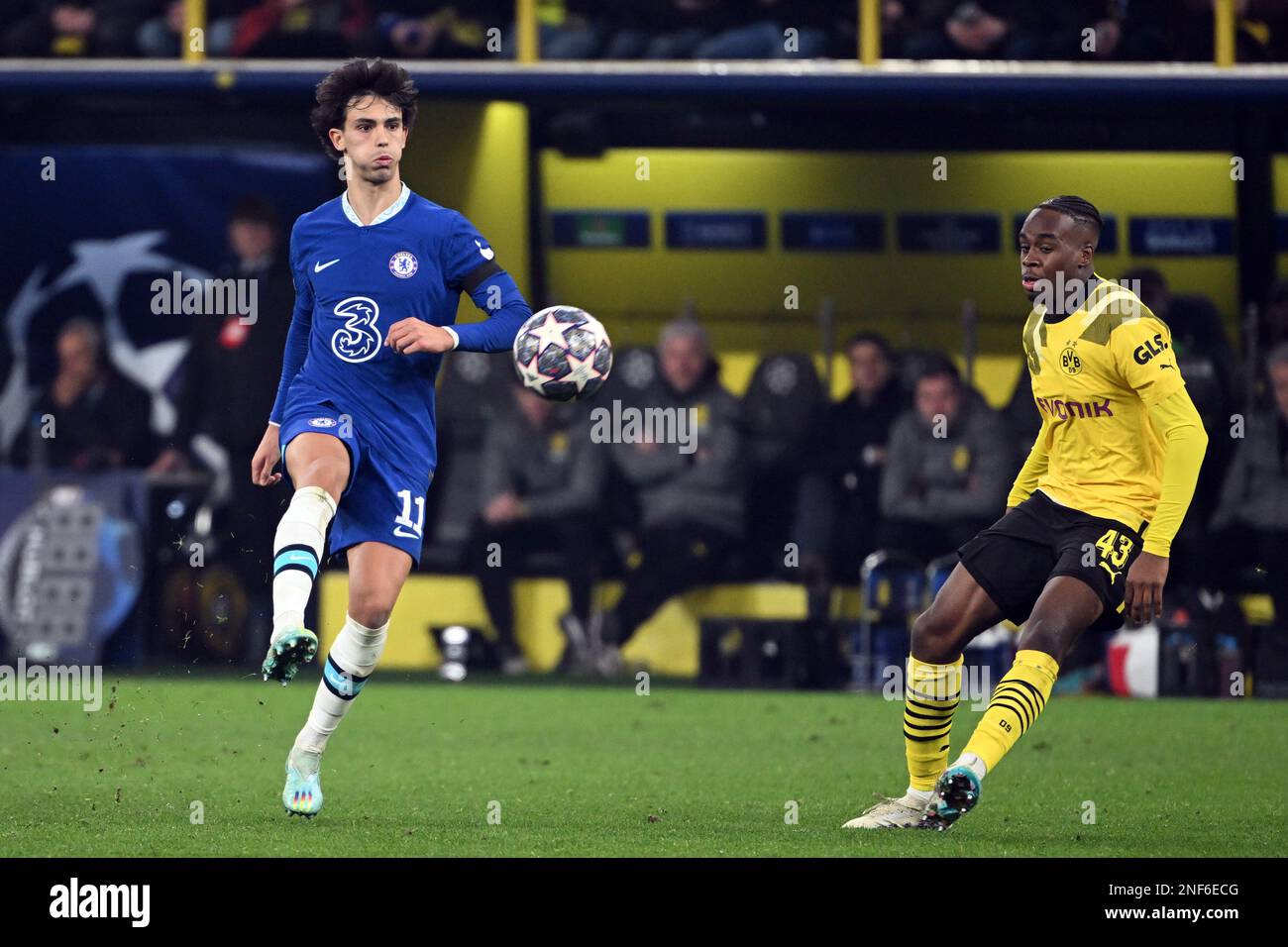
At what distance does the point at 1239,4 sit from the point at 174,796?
794cm

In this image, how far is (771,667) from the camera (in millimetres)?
12469

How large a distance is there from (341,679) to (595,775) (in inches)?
66.8

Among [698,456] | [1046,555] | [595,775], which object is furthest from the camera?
[698,456]

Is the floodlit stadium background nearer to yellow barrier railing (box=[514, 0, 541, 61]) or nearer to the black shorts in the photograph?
yellow barrier railing (box=[514, 0, 541, 61])

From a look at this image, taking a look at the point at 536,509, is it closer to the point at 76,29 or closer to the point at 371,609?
the point at 76,29

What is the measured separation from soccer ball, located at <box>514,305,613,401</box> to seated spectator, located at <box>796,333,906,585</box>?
6.12 meters

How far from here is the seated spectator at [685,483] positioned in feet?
41.7

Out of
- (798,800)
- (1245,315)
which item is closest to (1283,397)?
(1245,315)

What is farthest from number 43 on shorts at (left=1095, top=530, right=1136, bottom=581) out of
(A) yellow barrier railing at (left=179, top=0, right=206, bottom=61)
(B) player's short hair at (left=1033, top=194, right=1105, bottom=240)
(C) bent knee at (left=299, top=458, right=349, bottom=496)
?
(A) yellow barrier railing at (left=179, top=0, right=206, bottom=61)

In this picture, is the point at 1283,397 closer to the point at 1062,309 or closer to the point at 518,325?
the point at 1062,309

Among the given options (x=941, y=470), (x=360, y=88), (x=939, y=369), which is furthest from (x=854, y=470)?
(x=360, y=88)

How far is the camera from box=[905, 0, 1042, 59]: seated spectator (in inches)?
508

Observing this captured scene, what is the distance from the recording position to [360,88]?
6.82m

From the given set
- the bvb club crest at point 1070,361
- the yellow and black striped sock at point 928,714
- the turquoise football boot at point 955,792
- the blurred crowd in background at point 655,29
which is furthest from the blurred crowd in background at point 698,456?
the turquoise football boot at point 955,792
